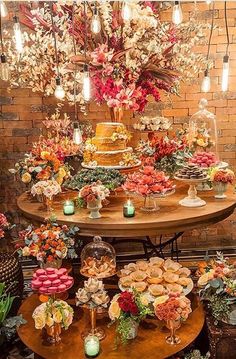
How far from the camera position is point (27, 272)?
16.0 ft

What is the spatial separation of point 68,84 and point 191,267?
2.11 meters

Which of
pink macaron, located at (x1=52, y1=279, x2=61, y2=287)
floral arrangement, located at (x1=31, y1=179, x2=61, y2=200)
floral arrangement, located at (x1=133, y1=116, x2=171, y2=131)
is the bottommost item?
pink macaron, located at (x1=52, y1=279, x2=61, y2=287)

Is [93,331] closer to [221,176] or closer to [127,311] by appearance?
[127,311]

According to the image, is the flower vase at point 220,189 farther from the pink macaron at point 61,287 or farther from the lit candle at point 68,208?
the pink macaron at point 61,287

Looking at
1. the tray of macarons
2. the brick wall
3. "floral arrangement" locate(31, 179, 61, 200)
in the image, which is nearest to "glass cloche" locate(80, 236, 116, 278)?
the tray of macarons

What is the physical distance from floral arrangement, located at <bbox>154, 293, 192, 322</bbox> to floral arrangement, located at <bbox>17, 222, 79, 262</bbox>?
77 cm

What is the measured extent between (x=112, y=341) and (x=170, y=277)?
64 centimetres

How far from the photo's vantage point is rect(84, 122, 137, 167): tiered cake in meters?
4.20

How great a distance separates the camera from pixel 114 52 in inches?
166

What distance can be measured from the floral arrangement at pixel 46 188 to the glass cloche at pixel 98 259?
544mm

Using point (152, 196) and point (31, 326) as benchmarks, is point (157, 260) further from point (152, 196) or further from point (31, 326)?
point (31, 326)

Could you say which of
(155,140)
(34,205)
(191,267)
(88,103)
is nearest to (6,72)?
(34,205)

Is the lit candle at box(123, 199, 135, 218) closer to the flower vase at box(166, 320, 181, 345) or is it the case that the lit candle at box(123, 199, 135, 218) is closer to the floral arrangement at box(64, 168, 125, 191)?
the floral arrangement at box(64, 168, 125, 191)

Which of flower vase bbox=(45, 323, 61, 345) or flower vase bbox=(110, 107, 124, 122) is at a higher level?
flower vase bbox=(110, 107, 124, 122)
